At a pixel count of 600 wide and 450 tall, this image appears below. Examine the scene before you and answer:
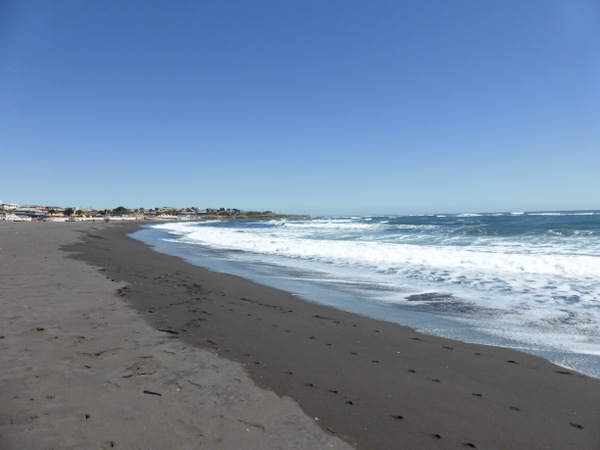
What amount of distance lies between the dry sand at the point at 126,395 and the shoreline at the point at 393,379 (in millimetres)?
274

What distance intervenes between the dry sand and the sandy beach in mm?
13

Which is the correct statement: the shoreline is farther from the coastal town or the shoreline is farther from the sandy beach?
the coastal town

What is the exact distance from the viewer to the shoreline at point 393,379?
8.91 ft

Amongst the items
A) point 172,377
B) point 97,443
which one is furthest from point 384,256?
point 97,443

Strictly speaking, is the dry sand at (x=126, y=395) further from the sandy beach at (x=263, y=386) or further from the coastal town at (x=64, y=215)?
the coastal town at (x=64, y=215)

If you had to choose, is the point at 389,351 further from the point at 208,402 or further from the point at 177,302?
the point at 177,302

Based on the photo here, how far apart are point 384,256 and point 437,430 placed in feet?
41.5

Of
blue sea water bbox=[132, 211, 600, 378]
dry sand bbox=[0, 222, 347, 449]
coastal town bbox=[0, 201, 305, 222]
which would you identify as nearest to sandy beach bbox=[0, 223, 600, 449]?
dry sand bbox=[0, 222, 347, 449]

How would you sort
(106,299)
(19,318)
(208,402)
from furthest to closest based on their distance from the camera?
1. (106,299)
2. (19,318)
3. (208,402)

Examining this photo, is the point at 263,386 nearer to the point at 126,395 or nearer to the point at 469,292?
the point at 126,395

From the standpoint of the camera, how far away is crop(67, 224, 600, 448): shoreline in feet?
8.91

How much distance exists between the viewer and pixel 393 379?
3.61 metres

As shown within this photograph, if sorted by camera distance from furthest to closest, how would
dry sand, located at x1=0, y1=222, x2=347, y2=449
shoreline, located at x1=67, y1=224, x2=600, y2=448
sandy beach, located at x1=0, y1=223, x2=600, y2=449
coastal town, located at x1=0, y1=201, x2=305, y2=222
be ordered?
1. coastal town, located at x1=0, y1=201, x2=305, y2=222
2. shoreline, located at x1=67, y1=224, x2=600, y2=448
3. sandy beach, located at x1=0, y1=223, x2=600, y2=449
4. dry sand, located at x1=0, y1=222, x2=347, y2=449

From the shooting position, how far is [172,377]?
333 cm
